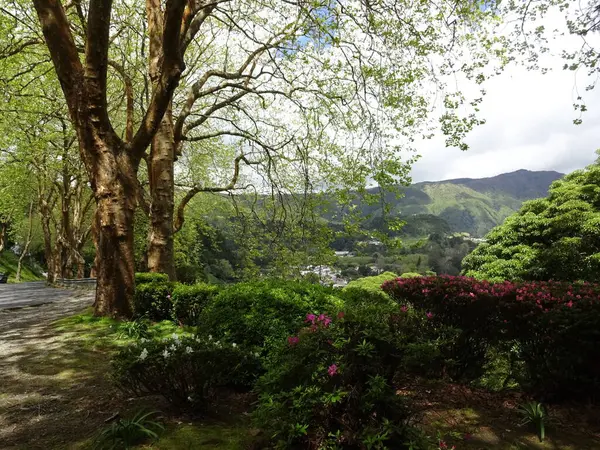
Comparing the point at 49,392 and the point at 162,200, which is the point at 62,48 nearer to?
the point at 162,200

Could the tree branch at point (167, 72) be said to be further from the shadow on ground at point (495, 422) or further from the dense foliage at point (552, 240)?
the dense foliage at point (552, 240)

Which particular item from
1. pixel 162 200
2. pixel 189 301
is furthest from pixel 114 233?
pixel 162 200

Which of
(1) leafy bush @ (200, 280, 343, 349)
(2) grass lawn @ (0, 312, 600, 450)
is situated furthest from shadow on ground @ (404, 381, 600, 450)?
(1) leafy bush @ (200, 280, 343, 349)

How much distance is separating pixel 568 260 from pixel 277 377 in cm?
1682

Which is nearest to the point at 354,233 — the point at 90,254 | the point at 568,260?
the point at 568,260

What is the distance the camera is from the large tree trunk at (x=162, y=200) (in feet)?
32.9

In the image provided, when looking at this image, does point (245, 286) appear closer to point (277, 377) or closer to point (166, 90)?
point (277, 377)

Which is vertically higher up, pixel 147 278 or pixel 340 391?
pixel 147 278

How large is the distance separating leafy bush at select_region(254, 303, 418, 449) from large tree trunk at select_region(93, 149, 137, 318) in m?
5.73

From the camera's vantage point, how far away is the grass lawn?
3324 mm

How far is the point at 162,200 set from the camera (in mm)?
10008

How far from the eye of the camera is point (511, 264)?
17.5m

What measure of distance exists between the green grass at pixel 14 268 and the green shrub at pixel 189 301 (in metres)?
42.5

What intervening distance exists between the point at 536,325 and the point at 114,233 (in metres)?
7.30
